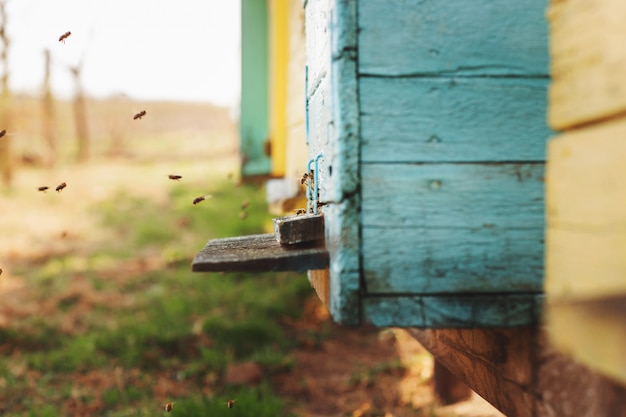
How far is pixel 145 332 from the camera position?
5.66 metres

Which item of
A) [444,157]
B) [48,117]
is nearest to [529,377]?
[444,157]

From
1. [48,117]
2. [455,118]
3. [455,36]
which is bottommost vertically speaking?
[455,118]

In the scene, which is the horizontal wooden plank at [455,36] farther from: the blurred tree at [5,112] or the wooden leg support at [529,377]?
the blurred tree at [5,112]

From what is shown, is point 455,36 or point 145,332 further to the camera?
point 145,332

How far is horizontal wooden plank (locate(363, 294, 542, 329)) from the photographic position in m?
1.56

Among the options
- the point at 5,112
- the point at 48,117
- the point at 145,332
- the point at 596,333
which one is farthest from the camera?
the point at 48,117

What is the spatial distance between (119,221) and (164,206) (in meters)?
1.00

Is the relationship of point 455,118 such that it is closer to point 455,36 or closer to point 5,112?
point 455,36

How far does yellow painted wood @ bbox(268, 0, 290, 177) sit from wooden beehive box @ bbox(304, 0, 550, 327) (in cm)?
256

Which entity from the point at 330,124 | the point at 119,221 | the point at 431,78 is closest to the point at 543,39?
the point at 431,78

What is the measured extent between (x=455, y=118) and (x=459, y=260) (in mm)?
379

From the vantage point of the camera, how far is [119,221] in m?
10.1

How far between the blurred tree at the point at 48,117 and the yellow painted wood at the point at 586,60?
46.1 feet

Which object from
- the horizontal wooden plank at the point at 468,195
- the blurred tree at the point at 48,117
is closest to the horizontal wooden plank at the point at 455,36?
the horizontal wooden plank at the point at 468,195
